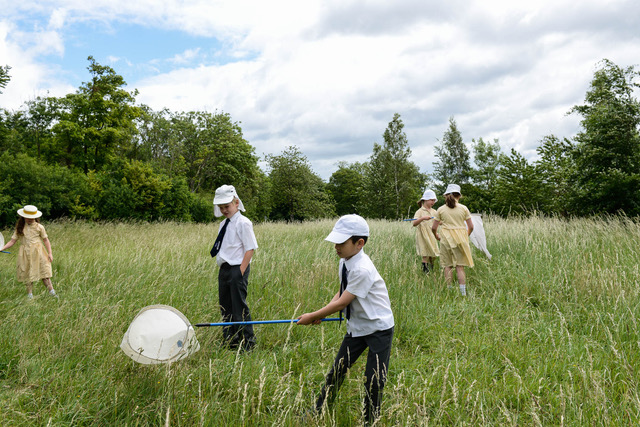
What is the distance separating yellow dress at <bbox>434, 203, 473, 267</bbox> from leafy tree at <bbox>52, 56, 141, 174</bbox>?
68.0ft

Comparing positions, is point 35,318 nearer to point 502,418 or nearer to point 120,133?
point 502,418

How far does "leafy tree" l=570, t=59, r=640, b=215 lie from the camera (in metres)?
11.8

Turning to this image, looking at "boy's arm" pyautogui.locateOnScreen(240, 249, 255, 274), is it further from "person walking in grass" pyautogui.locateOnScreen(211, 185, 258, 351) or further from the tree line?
the tree line

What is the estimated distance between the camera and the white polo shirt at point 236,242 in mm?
4246

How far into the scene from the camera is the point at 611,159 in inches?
484

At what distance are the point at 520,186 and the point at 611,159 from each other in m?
12.8

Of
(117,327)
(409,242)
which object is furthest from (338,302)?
(409,242)

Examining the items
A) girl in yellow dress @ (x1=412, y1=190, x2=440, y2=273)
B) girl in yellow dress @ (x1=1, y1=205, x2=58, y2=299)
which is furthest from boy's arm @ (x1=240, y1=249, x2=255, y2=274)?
girl in yellow dress @ (x1=412, y1=190, x2=440, y2=273)

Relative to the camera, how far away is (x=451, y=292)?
6.11 m

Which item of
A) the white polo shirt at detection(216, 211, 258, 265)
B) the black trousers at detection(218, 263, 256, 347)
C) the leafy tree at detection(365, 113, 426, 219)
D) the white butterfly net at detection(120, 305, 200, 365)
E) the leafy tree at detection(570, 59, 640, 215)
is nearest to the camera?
the white butterfly net at detection(120, 305, 200, 365)

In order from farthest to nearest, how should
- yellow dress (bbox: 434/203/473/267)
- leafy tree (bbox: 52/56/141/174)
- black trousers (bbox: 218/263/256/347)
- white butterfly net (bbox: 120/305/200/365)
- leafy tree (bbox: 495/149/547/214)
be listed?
leafy tree (bbox: 495/149/547/214)
leafy tree (bbox: 52/56/141/174)
yellow dress (bbox: 434/203/473/267)
black trousers (bbox: 218/263/256/347)
white butterfly net (bbox: 120/305/200/365)

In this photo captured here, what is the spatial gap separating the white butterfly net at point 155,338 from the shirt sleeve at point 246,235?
1.71 metres

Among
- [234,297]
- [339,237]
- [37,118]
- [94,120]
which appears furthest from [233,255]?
[37,118]

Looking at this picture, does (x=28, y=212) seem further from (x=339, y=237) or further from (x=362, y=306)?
(x=362, y=306)
